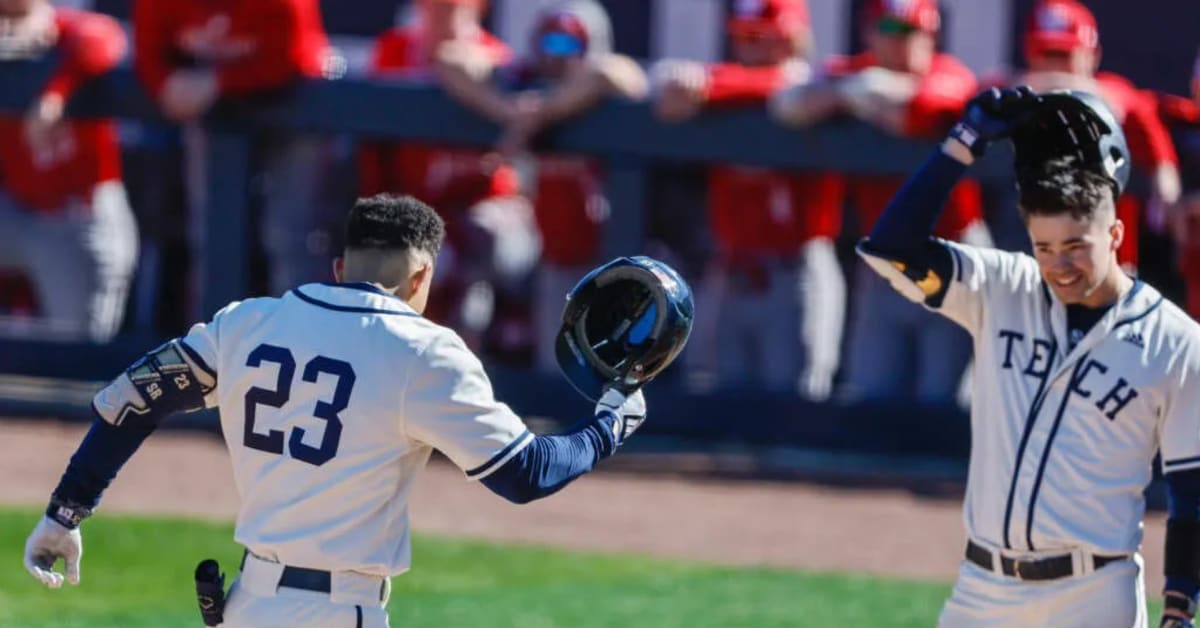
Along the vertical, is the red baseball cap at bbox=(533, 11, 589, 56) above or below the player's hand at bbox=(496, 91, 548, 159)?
above

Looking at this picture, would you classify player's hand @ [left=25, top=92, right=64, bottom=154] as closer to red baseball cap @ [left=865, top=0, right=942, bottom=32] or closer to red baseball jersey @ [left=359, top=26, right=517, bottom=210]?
red baseball jersey @ [left=359, top=26, right=517, bottom=210]

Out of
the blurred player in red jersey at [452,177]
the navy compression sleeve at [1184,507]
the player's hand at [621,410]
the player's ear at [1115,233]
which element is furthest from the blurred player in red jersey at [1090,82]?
the player's hand at [621,410]

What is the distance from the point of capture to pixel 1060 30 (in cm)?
780

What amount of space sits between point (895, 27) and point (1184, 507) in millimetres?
4230

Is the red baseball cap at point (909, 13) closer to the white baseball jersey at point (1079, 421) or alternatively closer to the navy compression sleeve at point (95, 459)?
the white baseball jersey at point (1079, 421)

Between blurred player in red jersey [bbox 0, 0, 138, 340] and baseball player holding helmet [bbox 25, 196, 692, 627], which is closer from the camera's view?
baseball player holding helmet [bbox 25, 196, 692, 627]

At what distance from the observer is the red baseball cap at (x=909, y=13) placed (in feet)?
26.4

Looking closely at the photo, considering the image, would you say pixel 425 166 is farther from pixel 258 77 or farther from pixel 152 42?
pixel 152 42

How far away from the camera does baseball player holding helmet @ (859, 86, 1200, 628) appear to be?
4277 millimetres

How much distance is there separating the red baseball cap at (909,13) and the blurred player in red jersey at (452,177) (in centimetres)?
167

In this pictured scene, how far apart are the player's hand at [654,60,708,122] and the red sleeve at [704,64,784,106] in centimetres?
4

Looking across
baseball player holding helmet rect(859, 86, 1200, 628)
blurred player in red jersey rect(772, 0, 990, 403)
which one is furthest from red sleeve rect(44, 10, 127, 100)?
baseball player holding helmet rect(859, 86, 1200, 628)

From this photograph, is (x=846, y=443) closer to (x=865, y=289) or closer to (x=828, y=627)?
(x=865, y=289)

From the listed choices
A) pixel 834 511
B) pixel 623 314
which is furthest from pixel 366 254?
pixel 834 511
